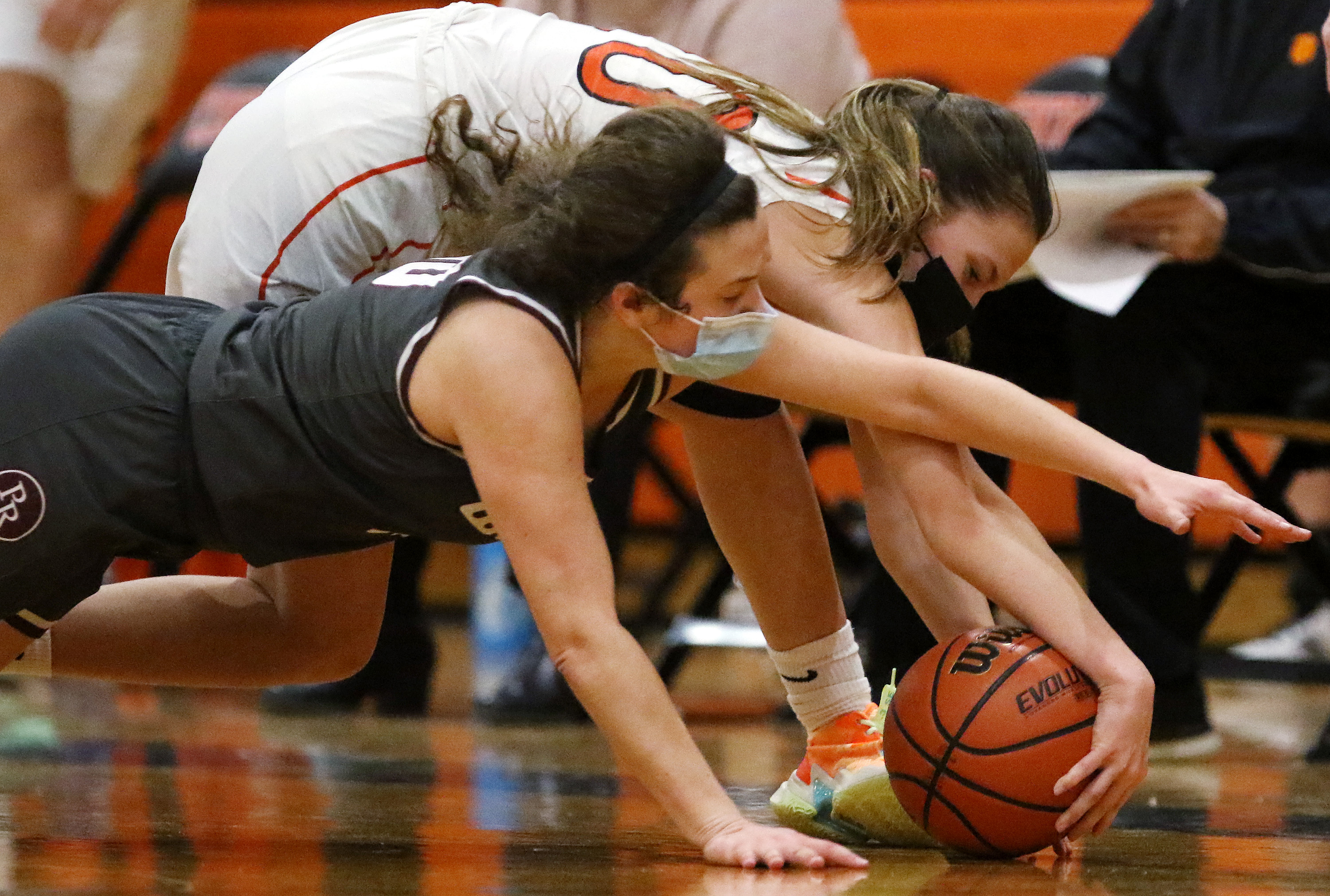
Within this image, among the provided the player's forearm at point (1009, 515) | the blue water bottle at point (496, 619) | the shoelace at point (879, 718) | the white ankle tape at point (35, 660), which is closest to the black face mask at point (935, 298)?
the player's forearm at point (1009, 515)

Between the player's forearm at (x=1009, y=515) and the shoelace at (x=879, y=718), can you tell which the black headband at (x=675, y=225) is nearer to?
the player's forearm at (x=1009, y=515)

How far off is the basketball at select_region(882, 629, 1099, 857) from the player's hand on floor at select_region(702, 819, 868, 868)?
8.2 inches

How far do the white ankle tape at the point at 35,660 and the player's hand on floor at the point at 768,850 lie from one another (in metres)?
1.02

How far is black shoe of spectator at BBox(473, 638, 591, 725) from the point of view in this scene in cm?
382

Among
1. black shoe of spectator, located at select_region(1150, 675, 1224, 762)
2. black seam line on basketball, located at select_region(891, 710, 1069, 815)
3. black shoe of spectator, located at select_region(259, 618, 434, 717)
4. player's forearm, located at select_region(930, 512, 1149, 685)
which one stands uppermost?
player's forearm, located at select_region(930, 512, 1149, 685)

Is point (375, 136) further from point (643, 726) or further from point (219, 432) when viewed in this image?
point (643, 726)

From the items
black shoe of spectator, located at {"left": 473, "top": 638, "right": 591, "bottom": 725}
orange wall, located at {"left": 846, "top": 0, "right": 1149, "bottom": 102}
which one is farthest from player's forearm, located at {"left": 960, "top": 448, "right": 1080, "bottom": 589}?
orange wall, located at {"left": 846, "top": 0, "right": 1149, "bottom": 102}

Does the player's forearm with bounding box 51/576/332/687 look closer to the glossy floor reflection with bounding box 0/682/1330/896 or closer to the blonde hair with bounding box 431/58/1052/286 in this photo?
the glossy floor reflection with bounding box 0/682/1330/896

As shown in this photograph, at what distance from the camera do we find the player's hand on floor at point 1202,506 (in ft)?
6.46

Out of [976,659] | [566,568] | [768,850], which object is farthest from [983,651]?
[566,568]

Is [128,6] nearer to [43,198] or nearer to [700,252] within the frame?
[43,198]

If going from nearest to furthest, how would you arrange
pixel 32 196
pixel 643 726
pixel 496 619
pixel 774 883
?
pixel 774 883 < pixel 643 726 < pixel 32 196 < pixel 496 619

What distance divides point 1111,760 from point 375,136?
1.25 metres

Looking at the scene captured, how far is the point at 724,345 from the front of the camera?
6.77 ft
